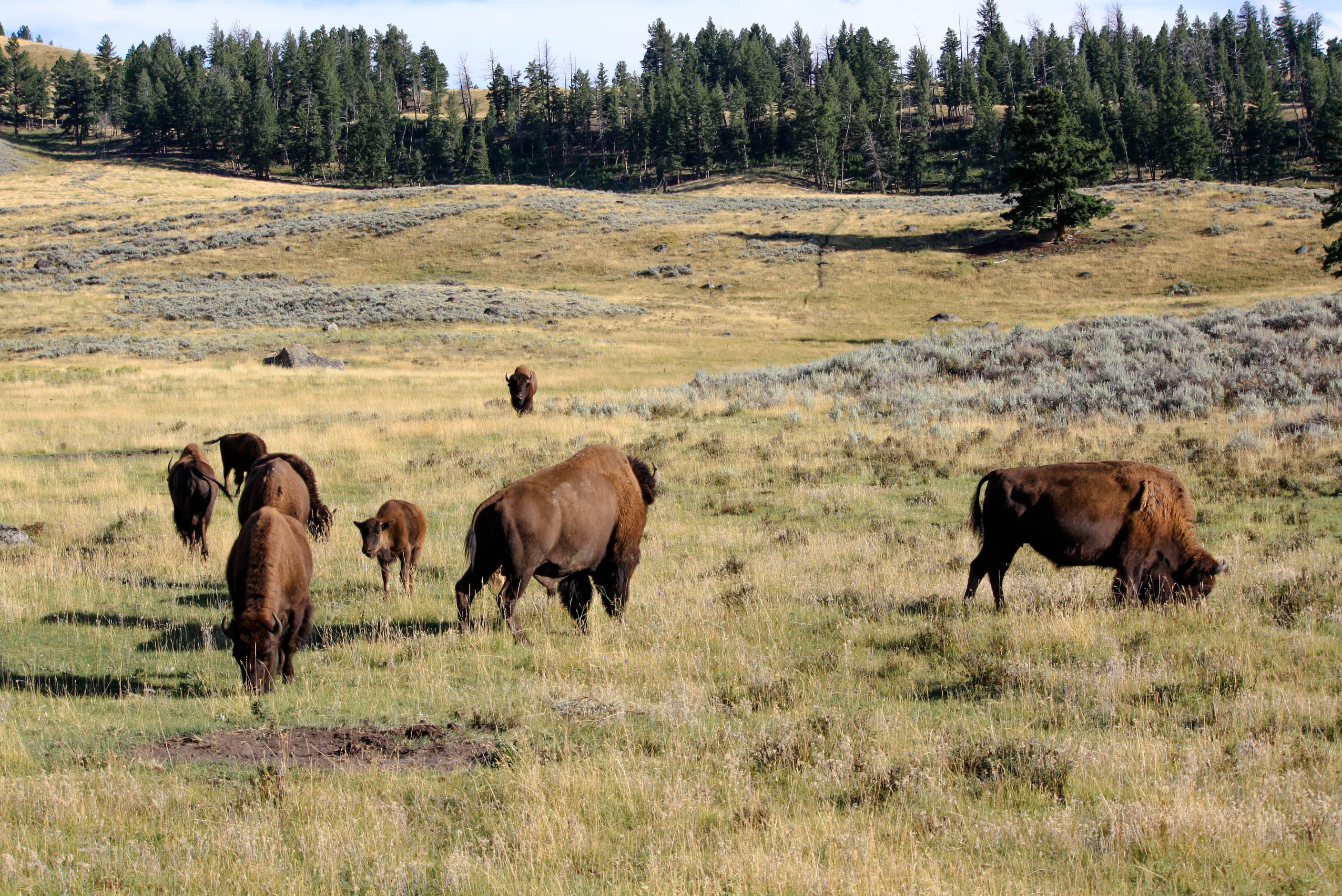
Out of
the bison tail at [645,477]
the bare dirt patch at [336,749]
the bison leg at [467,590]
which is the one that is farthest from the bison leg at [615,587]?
the bare dirt patch at [336,749]

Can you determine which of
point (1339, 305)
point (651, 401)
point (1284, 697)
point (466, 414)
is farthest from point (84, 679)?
point (1339, 305)

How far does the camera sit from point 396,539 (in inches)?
416

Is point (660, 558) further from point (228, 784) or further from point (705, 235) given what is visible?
point (705, 235)

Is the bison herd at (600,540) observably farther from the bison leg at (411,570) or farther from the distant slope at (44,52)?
the distant slope at (44,52)

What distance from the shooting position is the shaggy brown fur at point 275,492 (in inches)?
400

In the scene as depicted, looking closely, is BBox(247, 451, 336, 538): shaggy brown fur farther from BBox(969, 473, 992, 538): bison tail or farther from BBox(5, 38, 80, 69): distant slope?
BBox(5, 38, 80, 69): distant slope

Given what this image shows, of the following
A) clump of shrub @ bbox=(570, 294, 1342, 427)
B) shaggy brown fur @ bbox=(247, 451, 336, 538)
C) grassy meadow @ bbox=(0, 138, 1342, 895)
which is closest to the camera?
grassy meadow @ bbox=(0, 138, 1342, 895)

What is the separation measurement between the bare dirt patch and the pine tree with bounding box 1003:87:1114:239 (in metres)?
58.0

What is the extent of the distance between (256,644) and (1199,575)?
794 centimetres

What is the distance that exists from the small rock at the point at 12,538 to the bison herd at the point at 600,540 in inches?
165

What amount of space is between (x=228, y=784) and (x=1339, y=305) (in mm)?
30759

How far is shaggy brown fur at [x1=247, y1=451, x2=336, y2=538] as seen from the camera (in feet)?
38.5

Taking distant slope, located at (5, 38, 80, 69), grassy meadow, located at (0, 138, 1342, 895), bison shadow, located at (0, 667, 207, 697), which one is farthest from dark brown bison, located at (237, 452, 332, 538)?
distant slope, located at (5, 38, 80, 69)

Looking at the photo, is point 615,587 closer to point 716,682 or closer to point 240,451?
point 716,682
